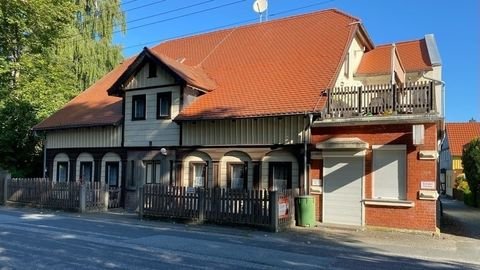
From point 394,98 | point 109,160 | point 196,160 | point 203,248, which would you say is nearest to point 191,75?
A: point 196,160

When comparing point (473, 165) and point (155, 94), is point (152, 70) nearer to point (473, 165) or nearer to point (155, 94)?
point (155, 94)

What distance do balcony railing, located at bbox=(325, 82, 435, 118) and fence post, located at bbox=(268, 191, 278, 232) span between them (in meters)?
3.78

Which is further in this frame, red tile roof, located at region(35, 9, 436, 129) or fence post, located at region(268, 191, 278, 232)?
red tile roof, located at region(35, 9, 436, 129)

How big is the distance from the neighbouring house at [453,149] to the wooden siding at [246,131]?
106 feet

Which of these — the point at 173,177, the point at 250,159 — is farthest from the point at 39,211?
the point at 250,159

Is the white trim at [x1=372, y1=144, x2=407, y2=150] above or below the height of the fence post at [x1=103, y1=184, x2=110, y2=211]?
above

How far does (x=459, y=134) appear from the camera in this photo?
2034 inches

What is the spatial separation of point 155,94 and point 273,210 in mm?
8920

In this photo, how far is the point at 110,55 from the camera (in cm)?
3559

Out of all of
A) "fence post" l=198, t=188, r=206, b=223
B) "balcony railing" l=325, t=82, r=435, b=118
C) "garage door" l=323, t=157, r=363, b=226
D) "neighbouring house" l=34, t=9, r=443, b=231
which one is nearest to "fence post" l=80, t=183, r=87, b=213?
"neighbouring house" l=34, t=9, r=443, b=231

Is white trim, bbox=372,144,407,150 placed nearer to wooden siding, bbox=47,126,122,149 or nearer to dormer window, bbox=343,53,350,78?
dormer window, bbox=343,53,350,78

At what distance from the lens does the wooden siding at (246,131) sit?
55.7ft

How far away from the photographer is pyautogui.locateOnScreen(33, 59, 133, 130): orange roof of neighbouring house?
75.0 feet

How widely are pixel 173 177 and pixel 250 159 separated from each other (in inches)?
155
